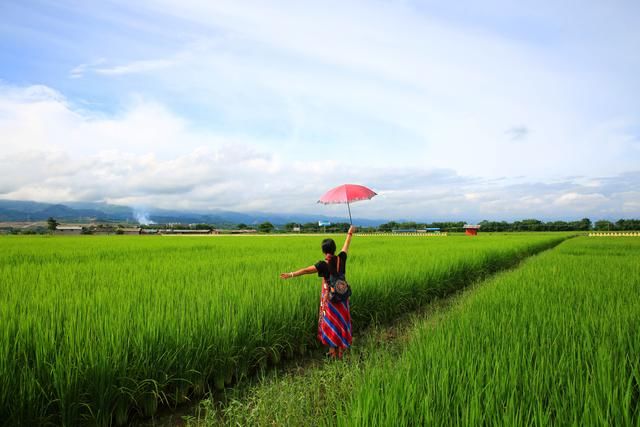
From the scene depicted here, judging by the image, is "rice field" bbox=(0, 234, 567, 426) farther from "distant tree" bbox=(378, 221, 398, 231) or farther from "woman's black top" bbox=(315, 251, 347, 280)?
"distant tree" bbox=(378, 221, 398, 231)

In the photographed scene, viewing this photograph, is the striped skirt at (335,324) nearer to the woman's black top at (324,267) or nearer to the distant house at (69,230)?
the woman's black top at (324,267)

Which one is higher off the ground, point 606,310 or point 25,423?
point 606,310

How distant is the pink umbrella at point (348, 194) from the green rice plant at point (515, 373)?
4.80 ft

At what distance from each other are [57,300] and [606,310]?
19.0ft

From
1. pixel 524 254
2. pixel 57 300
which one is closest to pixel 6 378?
pixel 57 300

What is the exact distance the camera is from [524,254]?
636 inches

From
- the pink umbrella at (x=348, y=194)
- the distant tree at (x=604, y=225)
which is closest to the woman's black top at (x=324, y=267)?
the pink umbrella at (x=348, y=194)

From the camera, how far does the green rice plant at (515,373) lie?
1.75 metres

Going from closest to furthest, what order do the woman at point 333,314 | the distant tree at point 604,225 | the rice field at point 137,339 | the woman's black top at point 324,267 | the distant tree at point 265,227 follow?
the rice field at point 137,339 < the woman's black top at point 324,267 < the woman at point 333,314 < the distant tree at point 265,227 < the distant tree at point 604,225

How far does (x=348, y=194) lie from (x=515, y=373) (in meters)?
2.24

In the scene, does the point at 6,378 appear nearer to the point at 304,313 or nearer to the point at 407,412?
the point at 407,412

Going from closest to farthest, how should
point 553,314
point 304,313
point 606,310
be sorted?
point 553,314
point 606,310
point 304,313

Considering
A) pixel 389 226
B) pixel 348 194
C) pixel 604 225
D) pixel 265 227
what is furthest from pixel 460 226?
pixel 348 194

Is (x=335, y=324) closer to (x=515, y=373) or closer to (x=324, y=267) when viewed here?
(x=324, y=267)
